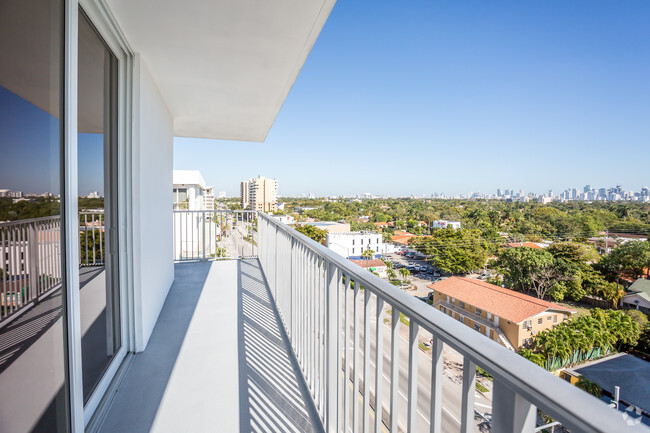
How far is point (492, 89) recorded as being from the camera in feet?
51.2

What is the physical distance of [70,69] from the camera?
127 centimetres

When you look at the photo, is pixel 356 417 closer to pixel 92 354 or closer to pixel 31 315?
pixel 31 315

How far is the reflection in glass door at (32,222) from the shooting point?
2.98 feet

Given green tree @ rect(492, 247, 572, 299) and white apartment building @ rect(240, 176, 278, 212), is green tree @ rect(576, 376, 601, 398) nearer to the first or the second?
green tree @ rect(492, 247, 572, 299)

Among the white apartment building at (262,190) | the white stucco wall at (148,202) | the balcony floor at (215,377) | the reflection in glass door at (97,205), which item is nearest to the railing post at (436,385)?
the balcony floor at (215,377)

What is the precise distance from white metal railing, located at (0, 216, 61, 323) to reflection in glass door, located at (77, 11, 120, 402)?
0.90 ft

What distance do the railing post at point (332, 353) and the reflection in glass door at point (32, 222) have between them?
1.07 meters

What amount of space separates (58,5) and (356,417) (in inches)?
79.5

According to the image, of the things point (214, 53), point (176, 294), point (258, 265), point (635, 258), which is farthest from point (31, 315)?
point (635, 258)

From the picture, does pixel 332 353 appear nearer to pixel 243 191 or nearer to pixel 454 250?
pixel 454 250

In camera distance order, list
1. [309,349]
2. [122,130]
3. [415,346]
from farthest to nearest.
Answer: [122,130] → [309,349] → [415,346]

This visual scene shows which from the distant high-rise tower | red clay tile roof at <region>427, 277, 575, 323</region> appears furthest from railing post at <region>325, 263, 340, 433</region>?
the distant high-rise tower

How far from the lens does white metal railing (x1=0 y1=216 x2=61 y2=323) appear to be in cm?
91

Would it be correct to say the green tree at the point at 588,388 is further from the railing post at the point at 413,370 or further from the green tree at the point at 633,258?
the green tree at the point at 633,258
